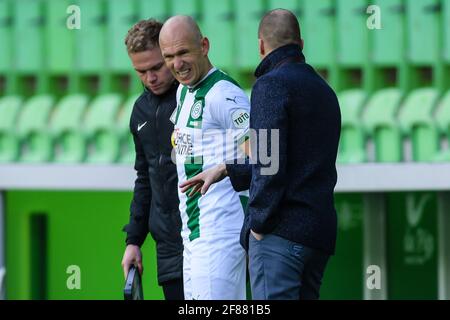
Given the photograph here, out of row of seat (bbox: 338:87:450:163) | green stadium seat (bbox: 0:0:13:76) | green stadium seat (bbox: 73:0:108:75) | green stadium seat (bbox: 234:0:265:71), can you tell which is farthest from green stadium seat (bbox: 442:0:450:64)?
green stadium seat (bbox: 0:0:13:76)

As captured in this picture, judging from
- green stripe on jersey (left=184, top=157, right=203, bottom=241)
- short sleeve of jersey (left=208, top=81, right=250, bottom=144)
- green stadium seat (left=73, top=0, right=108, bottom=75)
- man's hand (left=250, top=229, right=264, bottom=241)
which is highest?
green stadium seat (left=73, top=0, right=108, bottom=75)

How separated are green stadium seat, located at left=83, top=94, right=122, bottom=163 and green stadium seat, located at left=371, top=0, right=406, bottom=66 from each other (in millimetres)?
1765

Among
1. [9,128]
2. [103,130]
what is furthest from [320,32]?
[9,128]

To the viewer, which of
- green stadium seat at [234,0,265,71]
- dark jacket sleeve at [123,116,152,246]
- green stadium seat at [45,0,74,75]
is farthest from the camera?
green stadium seat at [45,0,74,75]

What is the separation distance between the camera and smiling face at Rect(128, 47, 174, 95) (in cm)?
471

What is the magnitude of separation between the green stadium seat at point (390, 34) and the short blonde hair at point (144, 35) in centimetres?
309

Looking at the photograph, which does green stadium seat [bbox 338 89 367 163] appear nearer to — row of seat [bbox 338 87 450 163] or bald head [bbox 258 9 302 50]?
row of seat [bbox 338 87 450 163]

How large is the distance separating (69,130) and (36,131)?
0.27 metres

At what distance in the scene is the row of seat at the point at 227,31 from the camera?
762 cm

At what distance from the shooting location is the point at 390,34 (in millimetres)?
7664

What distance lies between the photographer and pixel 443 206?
7617 mm

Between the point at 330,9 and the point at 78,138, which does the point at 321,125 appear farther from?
the point at 78,138

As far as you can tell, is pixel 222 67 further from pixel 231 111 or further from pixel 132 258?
pixel 231 111
